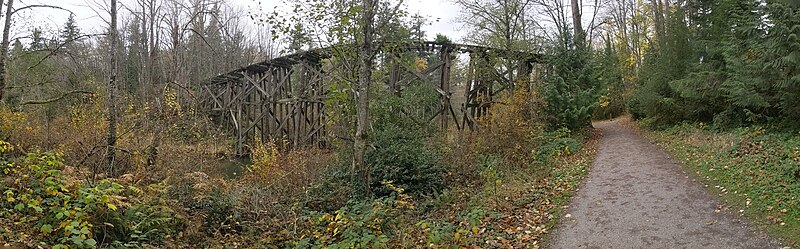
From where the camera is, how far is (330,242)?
5.85 meters

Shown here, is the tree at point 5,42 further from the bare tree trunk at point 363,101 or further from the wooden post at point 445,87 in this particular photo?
the wooden post at point 445,87

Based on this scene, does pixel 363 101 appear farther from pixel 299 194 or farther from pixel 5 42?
pixel 5 42

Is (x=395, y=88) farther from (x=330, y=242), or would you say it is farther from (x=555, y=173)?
(x=330, y=242)

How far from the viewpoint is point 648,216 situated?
632 centimetres

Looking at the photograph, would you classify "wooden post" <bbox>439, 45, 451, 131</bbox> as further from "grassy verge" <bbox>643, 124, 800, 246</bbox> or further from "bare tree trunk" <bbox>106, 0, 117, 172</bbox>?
"bare tree trunk" <bbox>106, 0, 117, 172</bbox>

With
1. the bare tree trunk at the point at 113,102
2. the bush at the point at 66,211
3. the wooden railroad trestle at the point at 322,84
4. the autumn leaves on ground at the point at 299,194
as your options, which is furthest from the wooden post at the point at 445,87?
the bush at the point at 66,211

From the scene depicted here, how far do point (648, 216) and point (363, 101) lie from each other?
4.81 meters

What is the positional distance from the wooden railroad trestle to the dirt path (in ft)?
16.4

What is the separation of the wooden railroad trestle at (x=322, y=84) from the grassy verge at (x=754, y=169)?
5.49 metres

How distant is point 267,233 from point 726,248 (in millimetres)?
5646

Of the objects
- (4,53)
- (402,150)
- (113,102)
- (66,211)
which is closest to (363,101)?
(402,150)

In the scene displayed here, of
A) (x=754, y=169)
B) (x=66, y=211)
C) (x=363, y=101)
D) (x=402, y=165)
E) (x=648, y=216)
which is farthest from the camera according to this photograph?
(x=402, y=165)

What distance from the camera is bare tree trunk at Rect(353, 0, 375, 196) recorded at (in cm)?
836

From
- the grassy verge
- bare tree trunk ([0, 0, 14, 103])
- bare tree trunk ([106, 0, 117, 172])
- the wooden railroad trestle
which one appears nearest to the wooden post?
the wooden railroad trestle
